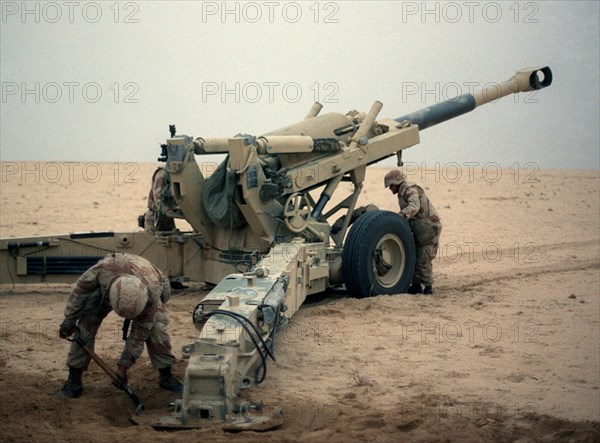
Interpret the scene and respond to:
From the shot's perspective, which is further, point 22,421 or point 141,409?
point 141,409

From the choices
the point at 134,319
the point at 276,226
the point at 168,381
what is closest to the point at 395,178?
the point at 276,226

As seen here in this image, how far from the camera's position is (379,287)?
10.0 metres

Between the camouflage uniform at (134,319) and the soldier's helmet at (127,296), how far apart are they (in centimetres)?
19

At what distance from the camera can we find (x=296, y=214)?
9.65 meters

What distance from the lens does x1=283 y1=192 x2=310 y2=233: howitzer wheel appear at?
9.57 metres

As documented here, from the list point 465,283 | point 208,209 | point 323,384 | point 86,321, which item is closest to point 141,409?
point 86,321

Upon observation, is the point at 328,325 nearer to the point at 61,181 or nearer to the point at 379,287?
the point at 379,287

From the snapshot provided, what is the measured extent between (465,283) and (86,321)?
5550mm

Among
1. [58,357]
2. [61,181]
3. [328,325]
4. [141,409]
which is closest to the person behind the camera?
[141,409]

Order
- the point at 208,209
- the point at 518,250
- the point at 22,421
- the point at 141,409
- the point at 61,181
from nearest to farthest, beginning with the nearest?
the point at 22,421 < the point at 141,409 < the point at 208,209 < the point at 518,250 < the point at 61,181

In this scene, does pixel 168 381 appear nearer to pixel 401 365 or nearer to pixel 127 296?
pixel 127 296

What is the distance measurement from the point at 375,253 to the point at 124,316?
3.89 m

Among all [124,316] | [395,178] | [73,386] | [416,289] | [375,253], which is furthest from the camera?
[416,289]

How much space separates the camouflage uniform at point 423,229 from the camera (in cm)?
1053
